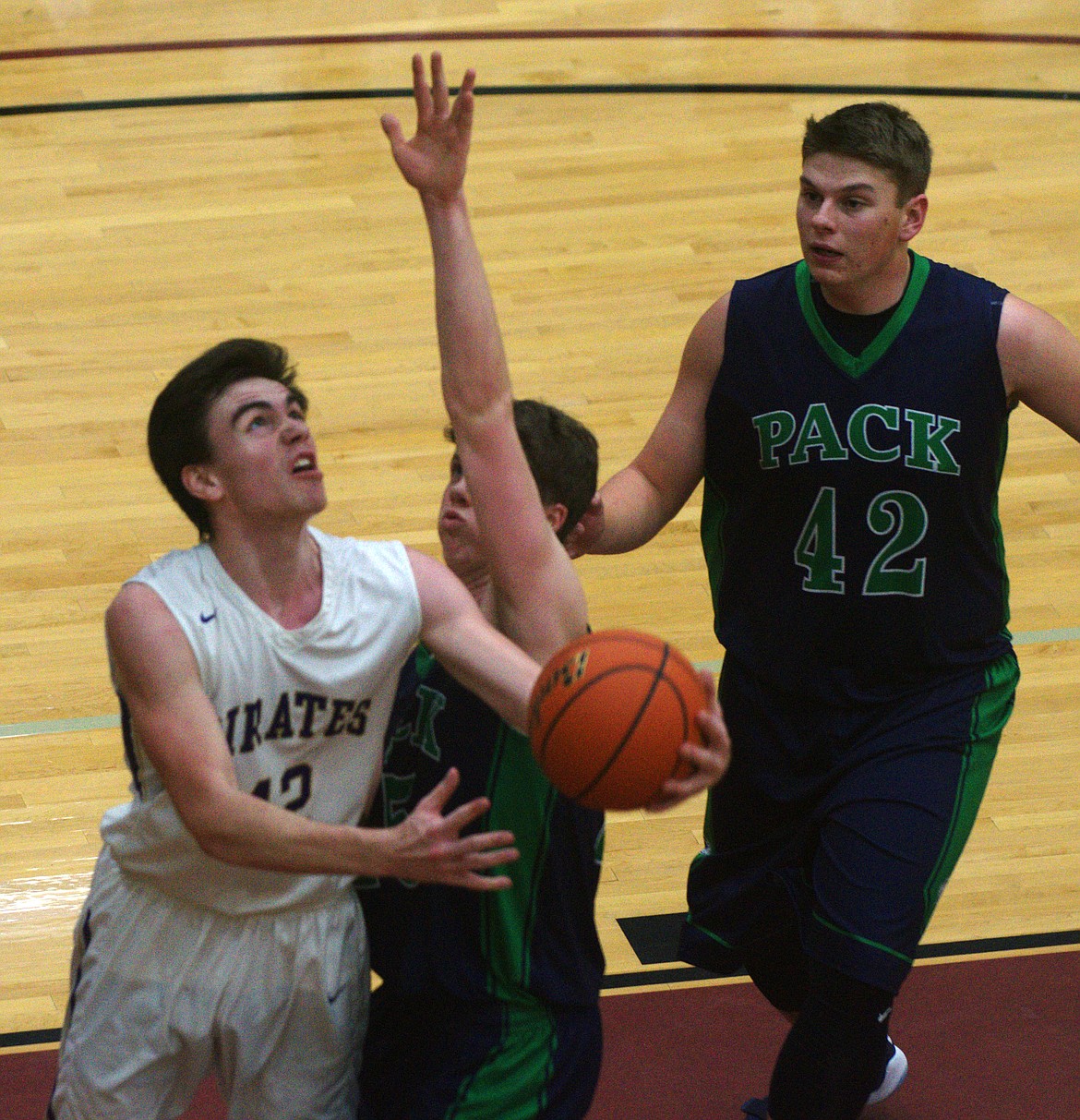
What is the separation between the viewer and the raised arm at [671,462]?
395cm

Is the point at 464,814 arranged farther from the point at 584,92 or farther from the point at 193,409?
the point at 584,92

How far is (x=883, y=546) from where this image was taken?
377 cm

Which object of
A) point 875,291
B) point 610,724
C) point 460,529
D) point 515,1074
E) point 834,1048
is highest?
point 875,291

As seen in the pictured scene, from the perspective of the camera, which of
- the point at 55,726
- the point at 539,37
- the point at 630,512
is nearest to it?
the point at 630,512

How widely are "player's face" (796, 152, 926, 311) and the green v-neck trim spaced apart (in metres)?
0.08

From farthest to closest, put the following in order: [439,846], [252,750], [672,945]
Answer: [672,945]
[252,750]
[439,846]

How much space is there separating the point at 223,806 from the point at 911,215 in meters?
1.85

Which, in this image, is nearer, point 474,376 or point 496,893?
point 474,376

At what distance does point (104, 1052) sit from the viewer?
310 cm

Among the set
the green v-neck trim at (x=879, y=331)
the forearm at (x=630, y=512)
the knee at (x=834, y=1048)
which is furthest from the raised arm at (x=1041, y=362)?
the knee at (x=834, y=1048)

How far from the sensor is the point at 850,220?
3.73 metres

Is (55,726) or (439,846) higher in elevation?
(439,846)

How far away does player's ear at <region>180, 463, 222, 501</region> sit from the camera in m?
3.07

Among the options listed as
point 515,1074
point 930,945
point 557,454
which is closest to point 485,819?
point 515,1074
